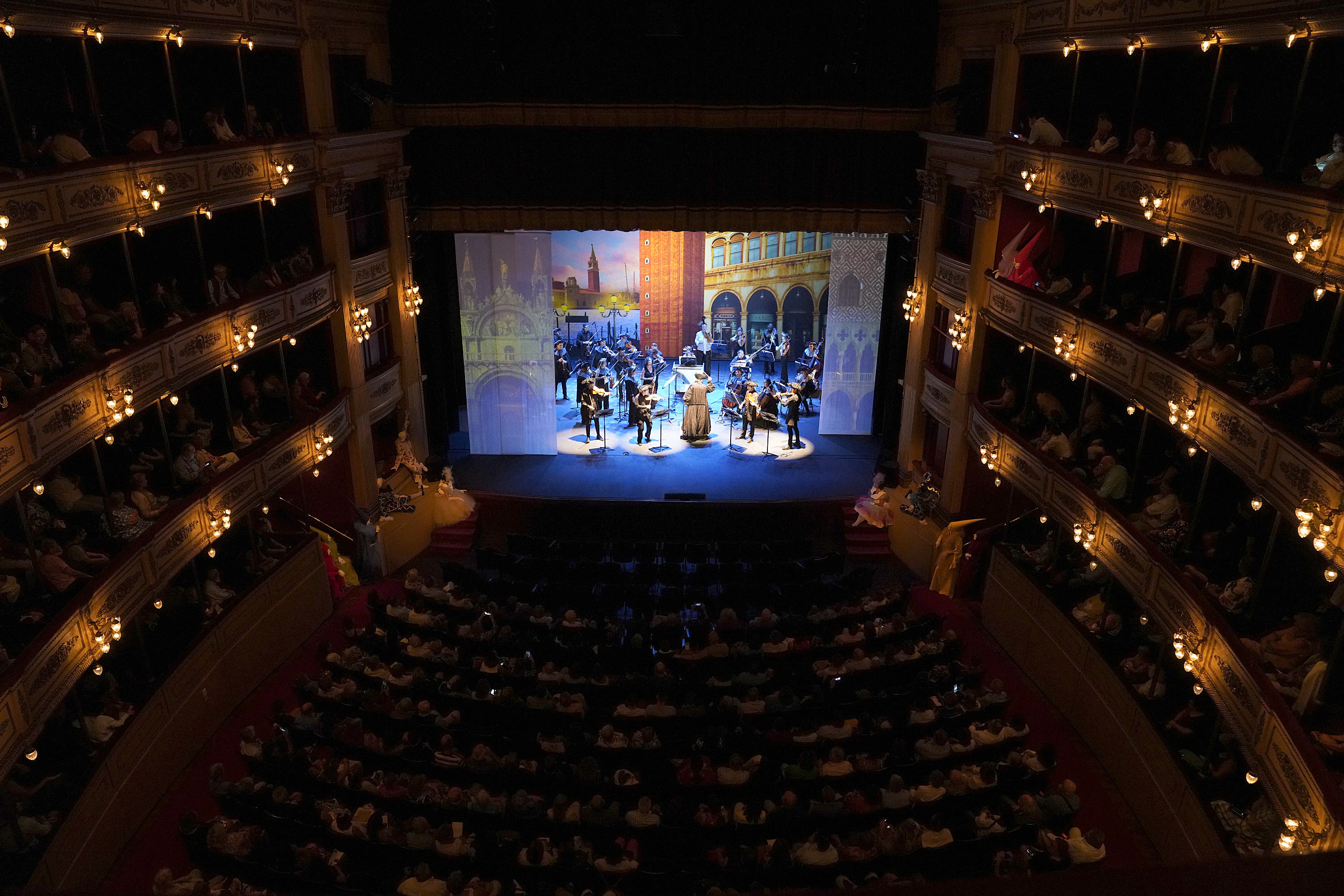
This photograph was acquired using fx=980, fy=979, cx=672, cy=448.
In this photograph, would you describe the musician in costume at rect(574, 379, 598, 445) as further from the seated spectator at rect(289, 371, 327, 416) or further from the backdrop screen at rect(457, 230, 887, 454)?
the seated spectator at rect(289, 371, 327, 416)

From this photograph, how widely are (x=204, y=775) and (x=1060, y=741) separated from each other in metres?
11.7

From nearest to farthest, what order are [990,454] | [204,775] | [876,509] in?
1. [204,775]
2. [990,454]
3. [876,509]

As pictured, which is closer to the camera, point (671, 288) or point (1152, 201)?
point (1152, 201)

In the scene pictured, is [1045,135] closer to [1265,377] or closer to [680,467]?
[1265,377]

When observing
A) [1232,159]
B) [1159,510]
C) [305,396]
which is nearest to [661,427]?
[305,396]

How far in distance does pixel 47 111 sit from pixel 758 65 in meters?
12.0

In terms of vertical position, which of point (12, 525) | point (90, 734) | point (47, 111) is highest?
point (47, 111)

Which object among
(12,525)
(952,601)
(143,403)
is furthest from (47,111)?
(952,601)

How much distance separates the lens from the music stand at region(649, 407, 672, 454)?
2286 cm

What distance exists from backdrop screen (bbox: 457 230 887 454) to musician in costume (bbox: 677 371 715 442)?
279 cm

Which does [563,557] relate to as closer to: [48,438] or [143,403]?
[143,403]

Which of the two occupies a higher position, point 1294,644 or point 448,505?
point 1294,644

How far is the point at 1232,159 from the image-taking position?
1052 centimetres

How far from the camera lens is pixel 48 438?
10297 millimetres
